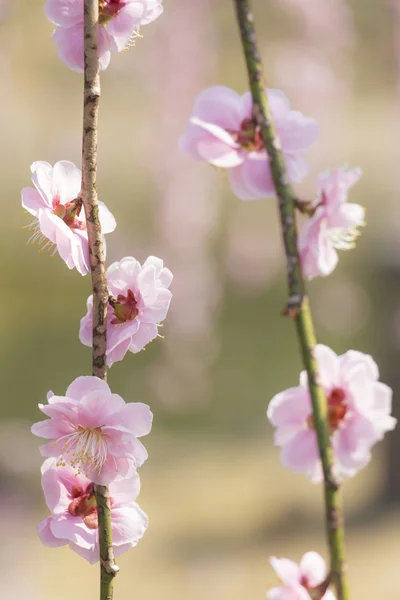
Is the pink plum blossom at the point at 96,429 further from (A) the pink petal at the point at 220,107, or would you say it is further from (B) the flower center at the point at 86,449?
(A) the pink petal at the point at 220,107

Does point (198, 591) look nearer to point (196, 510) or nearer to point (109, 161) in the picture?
point (196, 510)

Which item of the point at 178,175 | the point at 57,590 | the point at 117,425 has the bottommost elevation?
the point at 57,590

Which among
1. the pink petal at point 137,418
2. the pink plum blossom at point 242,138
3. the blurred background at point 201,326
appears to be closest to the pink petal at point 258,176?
the pink plum blossom at point 242,138

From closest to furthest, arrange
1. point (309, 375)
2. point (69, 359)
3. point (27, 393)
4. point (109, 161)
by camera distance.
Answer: point (309, 375) < point (27, 393) < point (69, 359) < point (109, 161)

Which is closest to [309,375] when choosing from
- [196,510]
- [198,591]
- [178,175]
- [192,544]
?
[198,591]

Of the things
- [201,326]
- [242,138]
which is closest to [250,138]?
[242,138]

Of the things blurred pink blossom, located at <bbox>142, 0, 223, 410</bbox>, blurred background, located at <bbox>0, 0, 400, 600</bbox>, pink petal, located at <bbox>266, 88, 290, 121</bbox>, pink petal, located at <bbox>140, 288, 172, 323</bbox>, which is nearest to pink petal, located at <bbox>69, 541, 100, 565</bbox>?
pink petal, located at <bbox>140, 288, 172, 323</bbox>

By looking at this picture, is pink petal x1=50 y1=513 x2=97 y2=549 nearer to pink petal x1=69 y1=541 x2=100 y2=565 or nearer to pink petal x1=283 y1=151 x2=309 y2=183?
pink petal x1=69 y1=541 x2=100 y2=565
